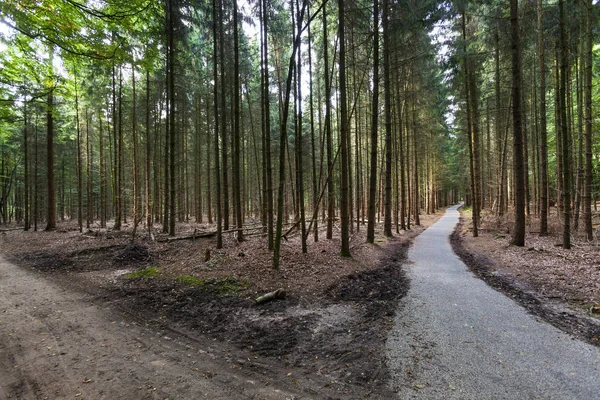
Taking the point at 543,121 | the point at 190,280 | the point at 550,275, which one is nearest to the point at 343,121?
the point at 190,280

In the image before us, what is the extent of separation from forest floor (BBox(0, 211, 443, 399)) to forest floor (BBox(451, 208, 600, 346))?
235cm

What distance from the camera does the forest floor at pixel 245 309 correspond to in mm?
3230

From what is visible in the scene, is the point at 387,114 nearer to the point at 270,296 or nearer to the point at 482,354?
the point at 270,296

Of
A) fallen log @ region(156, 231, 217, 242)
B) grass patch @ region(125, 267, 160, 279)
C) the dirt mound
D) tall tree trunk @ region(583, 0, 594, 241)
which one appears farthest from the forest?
grass patch @ region(125, 267, 160, 279)

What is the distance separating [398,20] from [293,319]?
37.0ft

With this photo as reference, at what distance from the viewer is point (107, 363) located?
11.6 feet

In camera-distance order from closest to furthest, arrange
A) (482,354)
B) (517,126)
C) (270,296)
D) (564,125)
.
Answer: (482,354), (270,296), (564,125), (517,126)

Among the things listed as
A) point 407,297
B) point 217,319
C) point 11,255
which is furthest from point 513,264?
point 11,255

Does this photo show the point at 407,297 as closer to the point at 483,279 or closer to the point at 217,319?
the point at 483,279

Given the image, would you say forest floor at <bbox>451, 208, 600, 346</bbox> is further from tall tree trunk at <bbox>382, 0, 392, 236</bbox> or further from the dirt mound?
the dirt mound

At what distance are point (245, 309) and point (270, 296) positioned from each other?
559mm

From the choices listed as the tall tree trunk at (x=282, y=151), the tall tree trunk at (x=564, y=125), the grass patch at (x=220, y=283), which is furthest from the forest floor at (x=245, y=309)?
the tall tree trunk at (x=564, y=125)

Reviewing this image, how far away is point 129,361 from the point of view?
3.59 m

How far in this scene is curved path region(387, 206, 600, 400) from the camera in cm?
287
